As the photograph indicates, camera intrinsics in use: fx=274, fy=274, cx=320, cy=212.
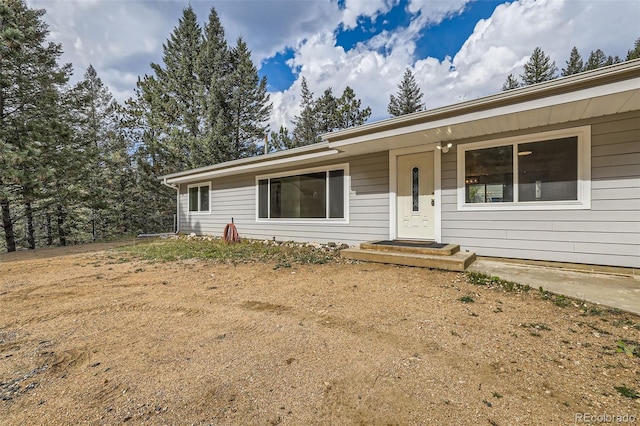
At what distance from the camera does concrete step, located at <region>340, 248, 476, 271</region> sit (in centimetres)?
414

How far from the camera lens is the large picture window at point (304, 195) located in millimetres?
6621

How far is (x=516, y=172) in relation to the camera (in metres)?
4.50

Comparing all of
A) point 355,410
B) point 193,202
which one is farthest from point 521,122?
point 193,202

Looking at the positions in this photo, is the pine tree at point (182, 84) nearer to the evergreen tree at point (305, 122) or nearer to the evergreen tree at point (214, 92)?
the evergreen tree at point (214, 92)

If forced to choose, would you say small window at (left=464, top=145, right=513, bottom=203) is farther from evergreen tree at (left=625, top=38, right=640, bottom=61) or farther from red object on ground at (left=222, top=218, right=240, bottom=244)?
evergreen tree at (left=625, top=38, right=640, bottom=61)

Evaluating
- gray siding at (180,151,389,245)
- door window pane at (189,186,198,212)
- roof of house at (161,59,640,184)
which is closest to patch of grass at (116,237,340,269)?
gray siding at (180,151,389,245)

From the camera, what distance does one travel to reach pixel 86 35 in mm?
9891

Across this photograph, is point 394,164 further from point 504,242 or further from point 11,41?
point 11,41

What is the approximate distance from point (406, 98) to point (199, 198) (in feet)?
63.0

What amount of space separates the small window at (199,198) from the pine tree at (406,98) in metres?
17.8

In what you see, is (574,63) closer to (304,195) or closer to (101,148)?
(304,195)

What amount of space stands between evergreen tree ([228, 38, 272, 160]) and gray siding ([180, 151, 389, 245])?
7.76 m

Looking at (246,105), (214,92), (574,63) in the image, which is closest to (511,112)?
(214,92)

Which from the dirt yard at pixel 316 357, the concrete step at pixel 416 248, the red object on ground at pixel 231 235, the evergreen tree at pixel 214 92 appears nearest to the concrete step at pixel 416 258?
the concrete step at pixel 416 248
